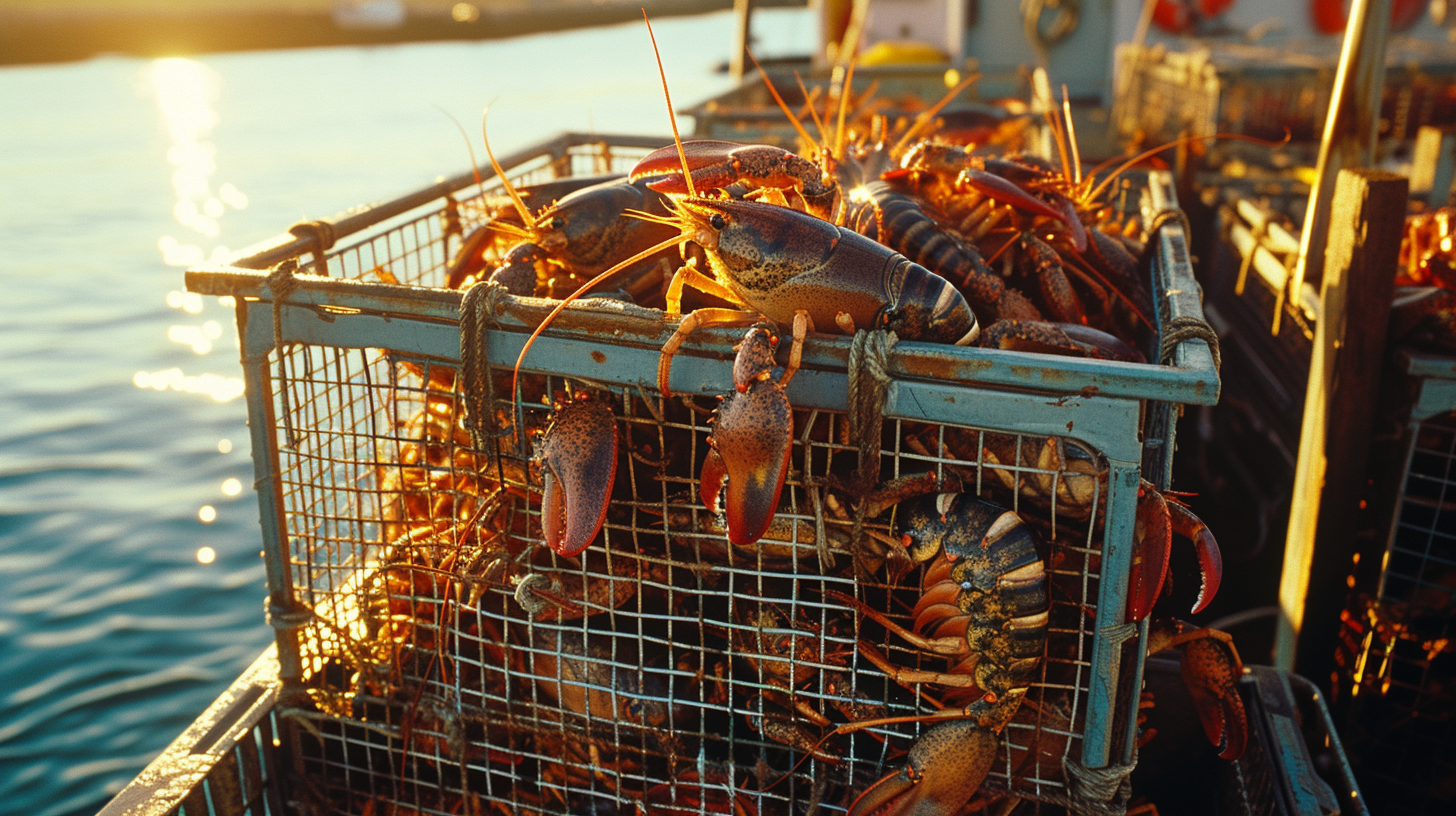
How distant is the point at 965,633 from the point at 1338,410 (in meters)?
1.45

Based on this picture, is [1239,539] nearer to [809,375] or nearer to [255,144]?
[809,375]

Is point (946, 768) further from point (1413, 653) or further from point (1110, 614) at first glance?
point (1413, 653)

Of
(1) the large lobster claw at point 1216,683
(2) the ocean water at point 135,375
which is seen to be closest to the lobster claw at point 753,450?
(1) the large lobster claw at point 1216,683

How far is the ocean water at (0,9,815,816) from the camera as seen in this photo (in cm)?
397

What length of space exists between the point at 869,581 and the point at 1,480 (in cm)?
562

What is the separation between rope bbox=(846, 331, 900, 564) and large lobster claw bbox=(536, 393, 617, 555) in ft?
1.34

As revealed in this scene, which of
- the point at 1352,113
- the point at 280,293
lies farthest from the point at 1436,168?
the point at 280,293

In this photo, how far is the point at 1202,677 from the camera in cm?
189

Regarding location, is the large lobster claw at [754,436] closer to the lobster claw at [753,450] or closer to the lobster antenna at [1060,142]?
the lobster claw at [753,450]

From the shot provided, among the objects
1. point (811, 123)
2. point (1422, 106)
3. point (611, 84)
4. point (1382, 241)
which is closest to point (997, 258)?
point (1382, 241)

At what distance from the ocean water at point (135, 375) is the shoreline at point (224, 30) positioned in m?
4.11

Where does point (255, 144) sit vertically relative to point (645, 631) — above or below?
above

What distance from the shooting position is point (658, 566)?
5.89 feet

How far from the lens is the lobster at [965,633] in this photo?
1481 millimetres
